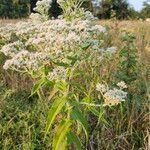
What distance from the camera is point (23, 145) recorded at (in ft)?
12.0

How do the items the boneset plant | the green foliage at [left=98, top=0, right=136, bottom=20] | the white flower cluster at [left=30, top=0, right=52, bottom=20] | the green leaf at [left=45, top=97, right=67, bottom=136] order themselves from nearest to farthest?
the green leaf at [left=45, top=97, right=67, bottom=136] < the boneset plant < the white flower cluster at [left=30, top=0, right=52, bottom=20] < the green foliage at [left=98, top=0, right=136, bottom=20]

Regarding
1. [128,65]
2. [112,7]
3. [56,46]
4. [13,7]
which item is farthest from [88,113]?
[13,7]

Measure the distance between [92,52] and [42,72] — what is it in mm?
509

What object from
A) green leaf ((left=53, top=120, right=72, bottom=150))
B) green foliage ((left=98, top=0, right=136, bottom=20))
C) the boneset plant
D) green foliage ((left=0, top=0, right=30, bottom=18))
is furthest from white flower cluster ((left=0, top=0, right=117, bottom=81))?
green foliage ((left=0, top=0, right=30, bottom=18))

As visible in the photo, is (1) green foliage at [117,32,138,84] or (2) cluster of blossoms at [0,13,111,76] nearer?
(2) cluster of blossoms at [0,13,111,76]

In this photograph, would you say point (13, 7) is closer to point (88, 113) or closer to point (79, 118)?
point (88, 113)

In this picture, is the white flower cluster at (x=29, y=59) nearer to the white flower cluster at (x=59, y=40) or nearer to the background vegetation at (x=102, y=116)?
the white flower cluster at (x=59, y=40)

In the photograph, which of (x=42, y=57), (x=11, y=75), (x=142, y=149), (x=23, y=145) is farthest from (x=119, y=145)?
(x=11, y=75)

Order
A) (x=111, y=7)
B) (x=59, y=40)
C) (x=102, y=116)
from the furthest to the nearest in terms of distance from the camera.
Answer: (x=111, y=7), (x=102, y=116), (x=59, y=40)

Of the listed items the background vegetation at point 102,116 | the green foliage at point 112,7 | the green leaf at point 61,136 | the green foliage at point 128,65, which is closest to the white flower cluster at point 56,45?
the green leaf at point 61,136

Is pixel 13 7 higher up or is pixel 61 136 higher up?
pixel 61 136

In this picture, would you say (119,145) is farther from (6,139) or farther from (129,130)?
(6,139)

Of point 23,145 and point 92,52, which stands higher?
point 92,52

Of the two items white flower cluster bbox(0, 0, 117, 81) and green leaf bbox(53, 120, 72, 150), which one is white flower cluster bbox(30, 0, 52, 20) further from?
green leaf bbox(53, 120, 72, 150)
